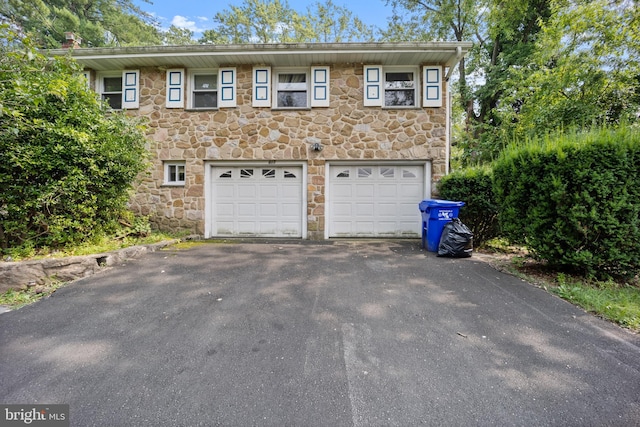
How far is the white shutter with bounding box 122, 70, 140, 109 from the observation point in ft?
23.6

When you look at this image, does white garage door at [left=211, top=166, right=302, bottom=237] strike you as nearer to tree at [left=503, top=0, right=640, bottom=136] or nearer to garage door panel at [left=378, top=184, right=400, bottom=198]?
garage door panel at [left=378, top=184, right=400, bottom=198]

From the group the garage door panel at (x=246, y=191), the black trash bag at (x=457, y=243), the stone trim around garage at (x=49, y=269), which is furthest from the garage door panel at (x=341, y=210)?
the stone trim around garage at (x=49, y=269)

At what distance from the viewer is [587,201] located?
3.27 meters

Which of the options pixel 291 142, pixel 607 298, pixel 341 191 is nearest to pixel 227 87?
pixel 291 142

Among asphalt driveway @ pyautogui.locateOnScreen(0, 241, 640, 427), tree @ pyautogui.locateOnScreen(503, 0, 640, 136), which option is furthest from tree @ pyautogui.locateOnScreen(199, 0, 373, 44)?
asphalt driveway @ pyautogui.locateOnScreen(0, 241, 640, 427)

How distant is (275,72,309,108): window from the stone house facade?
0.03 metres

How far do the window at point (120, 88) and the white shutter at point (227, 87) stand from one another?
92.0 inches

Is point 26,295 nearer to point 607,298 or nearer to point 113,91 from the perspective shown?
point 113,91

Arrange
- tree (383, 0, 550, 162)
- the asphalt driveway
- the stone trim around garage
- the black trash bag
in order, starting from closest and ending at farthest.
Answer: the asphalt driveway
the stone trim around garage
the black trash bag
tree (383, 0, 550, 162)

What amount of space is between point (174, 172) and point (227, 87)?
2797mm

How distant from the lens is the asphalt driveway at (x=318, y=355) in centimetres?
152

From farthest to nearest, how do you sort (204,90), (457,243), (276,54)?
(204,90) < (276,54) < (457,243)

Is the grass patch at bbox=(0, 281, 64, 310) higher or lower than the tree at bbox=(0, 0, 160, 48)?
lower

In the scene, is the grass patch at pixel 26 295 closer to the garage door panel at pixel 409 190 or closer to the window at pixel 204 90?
the window at pixel 204 90
